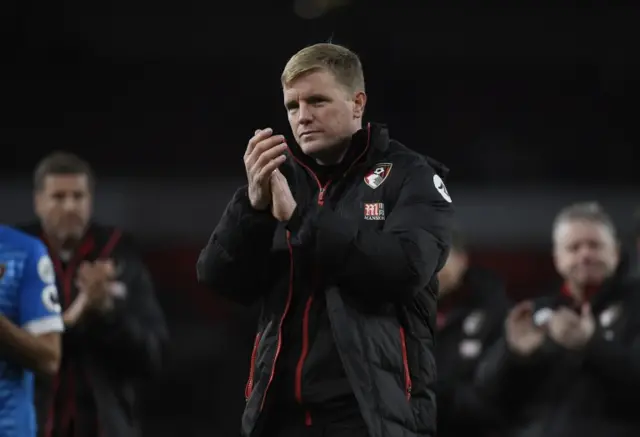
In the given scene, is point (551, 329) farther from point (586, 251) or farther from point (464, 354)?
point (464, 354)

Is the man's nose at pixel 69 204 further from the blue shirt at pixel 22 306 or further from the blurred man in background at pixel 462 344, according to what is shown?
the blurred man in background at pixel 462 344

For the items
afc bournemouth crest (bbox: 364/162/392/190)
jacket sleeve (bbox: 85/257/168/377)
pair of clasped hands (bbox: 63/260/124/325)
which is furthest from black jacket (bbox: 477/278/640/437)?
afc bournemouth crest (bbox: 364/162/392/190)

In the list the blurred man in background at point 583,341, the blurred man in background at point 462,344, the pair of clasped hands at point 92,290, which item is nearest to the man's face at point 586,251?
the blurred man in background at point 583,341

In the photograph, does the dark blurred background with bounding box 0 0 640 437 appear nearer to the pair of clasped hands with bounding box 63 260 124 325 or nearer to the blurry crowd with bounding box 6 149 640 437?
the blurry crowd with bounding box 6 149 640 437

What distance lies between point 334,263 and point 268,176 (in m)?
0.27

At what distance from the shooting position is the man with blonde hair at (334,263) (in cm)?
283

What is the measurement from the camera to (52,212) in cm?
527

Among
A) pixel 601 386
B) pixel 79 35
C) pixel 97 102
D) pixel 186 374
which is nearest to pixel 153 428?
pixel 186 374

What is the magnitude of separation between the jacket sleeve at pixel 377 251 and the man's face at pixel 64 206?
2.58m

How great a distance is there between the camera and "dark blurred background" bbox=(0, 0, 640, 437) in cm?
1066

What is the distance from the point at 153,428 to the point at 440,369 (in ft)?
14.0

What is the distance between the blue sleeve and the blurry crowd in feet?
4.66

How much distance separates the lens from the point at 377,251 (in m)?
2.84

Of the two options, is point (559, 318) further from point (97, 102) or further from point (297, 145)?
point (97, 102)
